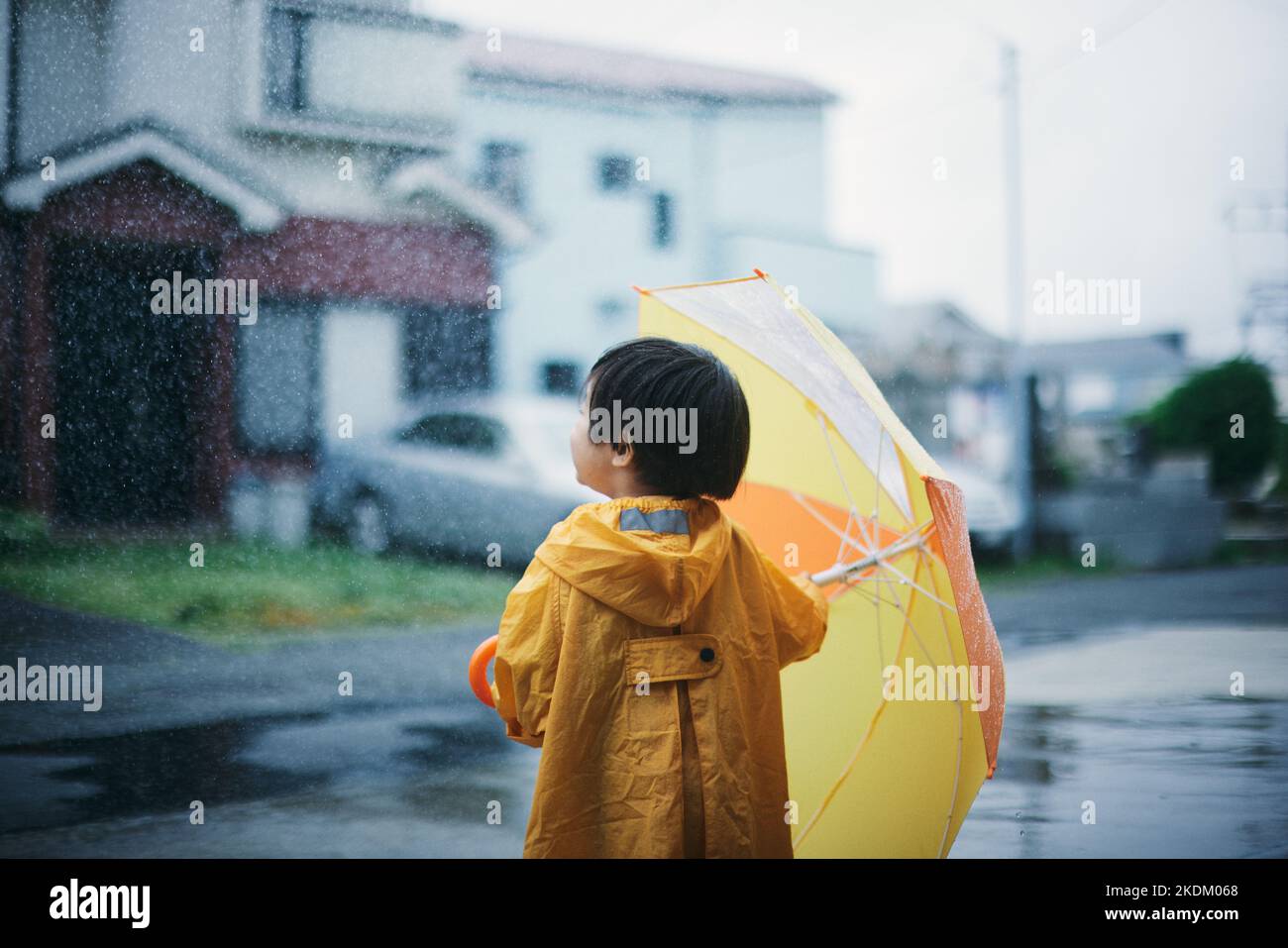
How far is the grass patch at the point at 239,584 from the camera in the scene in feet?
10.2

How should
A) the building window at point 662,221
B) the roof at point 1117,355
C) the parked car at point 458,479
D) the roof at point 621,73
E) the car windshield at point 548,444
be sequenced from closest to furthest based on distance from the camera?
the parked car at point 458,479 < the roof at point 621,73 < the car windshield at point 548,444 < the roof at point 1117,355 < the building window at point 662,221

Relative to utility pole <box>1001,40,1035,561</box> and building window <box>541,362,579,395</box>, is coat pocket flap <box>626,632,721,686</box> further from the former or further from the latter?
utility pole <box>1001,40,1035,561</box>

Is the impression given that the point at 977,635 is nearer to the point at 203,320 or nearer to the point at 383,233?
the point at 203,320

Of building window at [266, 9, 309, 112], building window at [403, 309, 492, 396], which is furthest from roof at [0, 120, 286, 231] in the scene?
building window at [403, 309, 492, 396]

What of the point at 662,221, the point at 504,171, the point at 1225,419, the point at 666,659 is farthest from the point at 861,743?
the point at 662,221

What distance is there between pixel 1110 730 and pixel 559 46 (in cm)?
329

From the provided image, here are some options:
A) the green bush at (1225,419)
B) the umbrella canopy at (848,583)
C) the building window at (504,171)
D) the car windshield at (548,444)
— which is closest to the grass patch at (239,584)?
the car windshield at (548,444)

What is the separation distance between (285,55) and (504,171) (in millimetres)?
1758

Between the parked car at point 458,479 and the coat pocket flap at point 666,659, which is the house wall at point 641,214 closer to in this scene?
the parked car at point 458,479

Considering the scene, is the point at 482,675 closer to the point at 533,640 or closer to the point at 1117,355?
the point at 533,640

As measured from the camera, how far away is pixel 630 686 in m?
1.65

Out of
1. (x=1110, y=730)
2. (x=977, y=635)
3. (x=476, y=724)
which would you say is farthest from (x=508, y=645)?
(x=1110, y=730)

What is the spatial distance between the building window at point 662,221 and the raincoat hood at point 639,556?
548 cm

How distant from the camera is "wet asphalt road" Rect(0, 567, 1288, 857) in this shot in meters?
2.76
